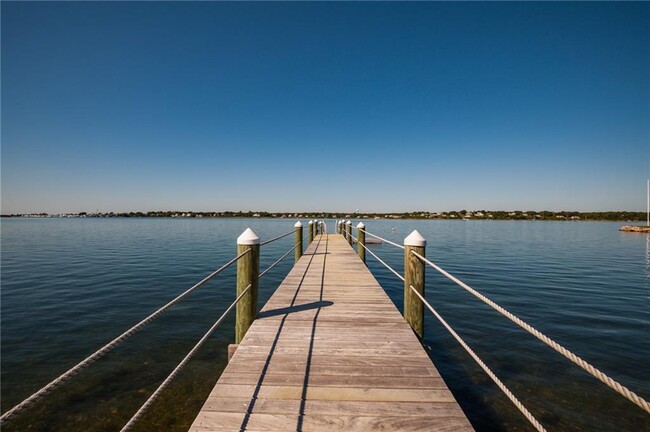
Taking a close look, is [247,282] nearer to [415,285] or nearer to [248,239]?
[248,239]

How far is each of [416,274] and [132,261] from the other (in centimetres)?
1898

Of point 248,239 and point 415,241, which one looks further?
point 415,241

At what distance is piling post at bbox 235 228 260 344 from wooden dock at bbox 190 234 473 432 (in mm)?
192

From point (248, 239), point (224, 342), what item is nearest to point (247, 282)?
point (248, 239)

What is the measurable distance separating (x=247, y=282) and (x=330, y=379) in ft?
7.10

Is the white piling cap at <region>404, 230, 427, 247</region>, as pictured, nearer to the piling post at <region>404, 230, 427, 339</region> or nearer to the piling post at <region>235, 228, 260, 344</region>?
the piling post at <region>404, 230, 427, 339</region>

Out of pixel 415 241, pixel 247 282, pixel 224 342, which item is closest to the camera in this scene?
pixel 247 282

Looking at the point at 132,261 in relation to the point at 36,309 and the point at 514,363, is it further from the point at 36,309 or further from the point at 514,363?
the point at 514,363

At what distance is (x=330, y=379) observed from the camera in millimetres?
3410

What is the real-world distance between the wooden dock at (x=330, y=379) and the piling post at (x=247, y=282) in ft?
0.63

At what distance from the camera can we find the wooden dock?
110 inches

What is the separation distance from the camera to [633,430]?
4480 mm

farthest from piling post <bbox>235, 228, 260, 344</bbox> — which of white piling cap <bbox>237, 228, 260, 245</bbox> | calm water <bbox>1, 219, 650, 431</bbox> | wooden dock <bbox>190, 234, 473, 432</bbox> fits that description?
calm water <bbox>1, 219, 650, 431</bbox>

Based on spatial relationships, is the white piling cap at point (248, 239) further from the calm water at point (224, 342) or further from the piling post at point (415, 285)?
the calm water at point (224, 342)
